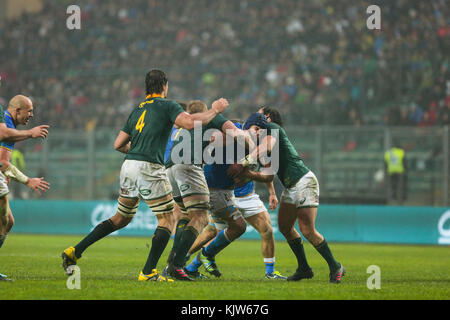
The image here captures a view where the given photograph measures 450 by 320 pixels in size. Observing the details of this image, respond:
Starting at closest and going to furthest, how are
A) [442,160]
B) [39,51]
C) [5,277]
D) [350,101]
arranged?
[5,277], [442,160], [350,101], [39,51]

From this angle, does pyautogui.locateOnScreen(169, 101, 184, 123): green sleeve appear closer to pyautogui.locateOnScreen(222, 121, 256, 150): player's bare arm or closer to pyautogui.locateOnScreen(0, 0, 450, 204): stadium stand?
pyautogui.locateOnScreen(222, 121, 256, 150): player's bare arm

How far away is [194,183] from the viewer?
30.3ft

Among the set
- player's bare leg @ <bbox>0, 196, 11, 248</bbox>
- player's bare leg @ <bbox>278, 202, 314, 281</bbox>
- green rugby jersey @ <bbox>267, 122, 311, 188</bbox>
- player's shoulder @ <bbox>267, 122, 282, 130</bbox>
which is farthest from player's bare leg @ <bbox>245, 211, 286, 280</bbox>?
player's bare leg @ <bbox>0, 196, 11, 248</bbox>

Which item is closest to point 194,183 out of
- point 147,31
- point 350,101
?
point 350,101

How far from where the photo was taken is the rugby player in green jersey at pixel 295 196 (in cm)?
907

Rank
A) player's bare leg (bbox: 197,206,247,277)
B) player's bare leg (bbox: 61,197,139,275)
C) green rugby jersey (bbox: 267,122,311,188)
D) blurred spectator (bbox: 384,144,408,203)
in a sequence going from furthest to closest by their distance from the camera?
blurred spectator (bbox: 384,144,408,203) → player's bare leg (bbox: 197,206,247,277) → green rugby jersey (bbox: 267,122,311,188) → player's bare leg (bbox: 61,197,139,275)

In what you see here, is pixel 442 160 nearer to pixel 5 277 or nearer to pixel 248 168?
pixel 248 168

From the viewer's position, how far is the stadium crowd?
22.4m

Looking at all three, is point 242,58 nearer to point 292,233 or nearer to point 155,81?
point 292,233

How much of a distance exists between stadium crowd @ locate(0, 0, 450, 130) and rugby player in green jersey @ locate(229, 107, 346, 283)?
1315 cm

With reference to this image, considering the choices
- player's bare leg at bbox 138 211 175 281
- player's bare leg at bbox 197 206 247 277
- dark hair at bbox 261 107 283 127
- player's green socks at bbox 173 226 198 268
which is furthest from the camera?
player's bare leg at bbox 197 206 247 277

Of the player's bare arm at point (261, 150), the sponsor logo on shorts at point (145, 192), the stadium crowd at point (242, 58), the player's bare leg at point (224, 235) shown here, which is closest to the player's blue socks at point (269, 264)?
the player's bare leg at point (224, 235)

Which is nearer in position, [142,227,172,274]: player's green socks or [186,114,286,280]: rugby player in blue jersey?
[142,227,172,274]: player's green socks
